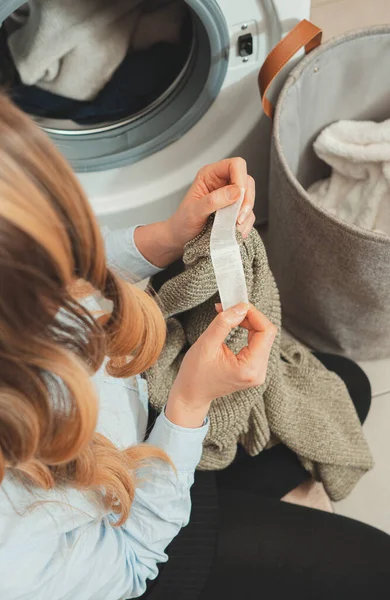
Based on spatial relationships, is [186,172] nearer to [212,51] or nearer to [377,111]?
[212,51]

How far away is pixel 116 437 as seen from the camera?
0.61 meters

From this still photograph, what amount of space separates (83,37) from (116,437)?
2.09ft

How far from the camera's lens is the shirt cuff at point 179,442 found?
591 mm

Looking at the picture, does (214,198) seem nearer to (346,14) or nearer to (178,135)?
(178,135)

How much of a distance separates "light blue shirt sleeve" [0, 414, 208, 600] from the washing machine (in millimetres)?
529

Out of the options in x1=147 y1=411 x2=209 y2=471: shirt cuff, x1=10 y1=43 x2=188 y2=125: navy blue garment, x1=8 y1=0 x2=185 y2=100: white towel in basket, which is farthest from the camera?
x1=10 y1=43 x2=188 y2=125: navy blue garment

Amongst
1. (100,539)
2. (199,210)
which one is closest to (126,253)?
(199,210)

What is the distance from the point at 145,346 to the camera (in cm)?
54

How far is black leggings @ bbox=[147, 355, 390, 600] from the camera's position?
68 cm

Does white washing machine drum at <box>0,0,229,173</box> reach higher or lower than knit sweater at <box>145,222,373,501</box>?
higher

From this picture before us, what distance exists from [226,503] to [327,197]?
1.94 feet

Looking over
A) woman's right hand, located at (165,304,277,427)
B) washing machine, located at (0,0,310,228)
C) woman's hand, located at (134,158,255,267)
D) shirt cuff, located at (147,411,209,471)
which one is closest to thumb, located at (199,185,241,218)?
woman's hand, located at (134,158,255,267)

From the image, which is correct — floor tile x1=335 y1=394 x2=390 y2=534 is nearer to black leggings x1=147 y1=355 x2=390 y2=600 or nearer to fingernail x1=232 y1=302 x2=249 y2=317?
black leggings x1=147 y1=355 x2=390 y2=600

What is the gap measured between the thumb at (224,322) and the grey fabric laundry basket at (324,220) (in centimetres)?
25
